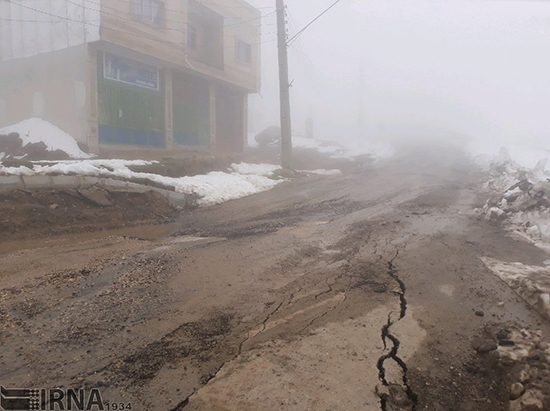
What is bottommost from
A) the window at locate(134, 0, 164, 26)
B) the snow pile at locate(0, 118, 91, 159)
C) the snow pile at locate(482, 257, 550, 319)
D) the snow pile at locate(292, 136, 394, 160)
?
the snow pile at locate(482, 257, 550, 319)

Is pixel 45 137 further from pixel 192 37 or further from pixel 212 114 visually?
pixel 192 37

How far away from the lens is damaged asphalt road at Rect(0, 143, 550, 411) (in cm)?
254

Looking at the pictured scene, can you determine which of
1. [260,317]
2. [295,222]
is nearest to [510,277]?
[260,317]

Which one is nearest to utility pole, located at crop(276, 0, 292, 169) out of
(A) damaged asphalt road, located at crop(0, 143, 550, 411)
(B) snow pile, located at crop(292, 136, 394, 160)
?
(B) snow pile, located at crop(292, 136, 394, 160)

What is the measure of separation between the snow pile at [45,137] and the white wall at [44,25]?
3.38 m

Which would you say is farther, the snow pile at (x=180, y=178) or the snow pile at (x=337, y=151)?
the snow pile at (x=337, y=151)

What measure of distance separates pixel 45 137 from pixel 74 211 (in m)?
6.89

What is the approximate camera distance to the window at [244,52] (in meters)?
21.3

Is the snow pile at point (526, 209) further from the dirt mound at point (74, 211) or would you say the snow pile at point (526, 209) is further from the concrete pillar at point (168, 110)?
the concrete pillar at point (168, 110)

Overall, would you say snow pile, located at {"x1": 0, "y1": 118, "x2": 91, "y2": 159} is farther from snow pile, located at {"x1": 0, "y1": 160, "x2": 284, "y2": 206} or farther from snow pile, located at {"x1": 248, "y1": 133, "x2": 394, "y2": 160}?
snow pile, located at {"x1": 248, "y1": 133, "x2": 394, "y2": 160}

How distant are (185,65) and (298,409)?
1716cm

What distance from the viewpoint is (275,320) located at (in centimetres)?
345

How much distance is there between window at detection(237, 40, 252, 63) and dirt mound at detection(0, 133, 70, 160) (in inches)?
Result: 493

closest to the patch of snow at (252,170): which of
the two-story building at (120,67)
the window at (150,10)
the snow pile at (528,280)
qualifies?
the two-story building at (120,67)
